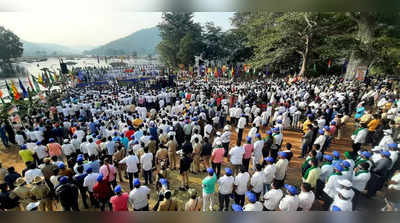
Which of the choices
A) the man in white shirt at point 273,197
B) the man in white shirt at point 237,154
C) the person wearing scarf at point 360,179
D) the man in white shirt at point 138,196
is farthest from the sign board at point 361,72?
the man in white shirt at point 138,196

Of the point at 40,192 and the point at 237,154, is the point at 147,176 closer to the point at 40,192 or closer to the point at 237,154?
the point at 40,192

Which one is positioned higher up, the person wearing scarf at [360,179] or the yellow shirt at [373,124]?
the yellow shirt at [373,124]

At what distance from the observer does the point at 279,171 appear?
439 centimetres

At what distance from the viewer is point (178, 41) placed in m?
27.5

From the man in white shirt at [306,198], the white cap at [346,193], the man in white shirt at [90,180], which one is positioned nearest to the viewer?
the white cap at [346,193]

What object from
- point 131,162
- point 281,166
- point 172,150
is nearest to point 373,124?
point 281,166

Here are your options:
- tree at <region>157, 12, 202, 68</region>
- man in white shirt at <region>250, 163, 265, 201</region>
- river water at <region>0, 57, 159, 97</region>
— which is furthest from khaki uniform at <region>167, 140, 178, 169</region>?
tree at <region>157, 12, 202, 68</region>

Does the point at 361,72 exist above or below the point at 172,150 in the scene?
above

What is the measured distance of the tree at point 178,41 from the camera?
2519cm

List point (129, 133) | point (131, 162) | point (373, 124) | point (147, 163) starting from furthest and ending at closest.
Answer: point (129, 133), point (373, 124), point (147, 163), point (131, 162)

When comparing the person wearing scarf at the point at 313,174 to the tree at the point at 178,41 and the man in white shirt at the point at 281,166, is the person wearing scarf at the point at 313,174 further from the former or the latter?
the tree at the point at 178,41

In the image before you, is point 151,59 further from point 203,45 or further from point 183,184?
point 183,184
